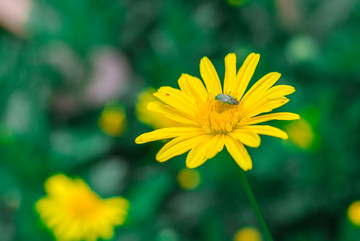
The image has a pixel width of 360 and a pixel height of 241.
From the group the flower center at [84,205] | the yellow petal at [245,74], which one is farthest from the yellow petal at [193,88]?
the flower center at [84,205]

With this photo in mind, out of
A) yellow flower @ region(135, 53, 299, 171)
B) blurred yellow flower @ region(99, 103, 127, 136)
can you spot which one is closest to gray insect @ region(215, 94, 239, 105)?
yellow flower @ region(135, 53, 299, 171)

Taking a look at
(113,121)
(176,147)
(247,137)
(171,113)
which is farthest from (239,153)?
(113,121)

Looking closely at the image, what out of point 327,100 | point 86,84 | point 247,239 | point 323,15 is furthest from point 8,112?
point 323,15

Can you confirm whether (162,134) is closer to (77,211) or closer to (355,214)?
(355,214)

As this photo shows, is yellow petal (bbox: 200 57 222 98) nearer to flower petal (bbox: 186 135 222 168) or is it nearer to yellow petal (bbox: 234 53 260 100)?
yellow petal (bbox: 234 53 260 100)

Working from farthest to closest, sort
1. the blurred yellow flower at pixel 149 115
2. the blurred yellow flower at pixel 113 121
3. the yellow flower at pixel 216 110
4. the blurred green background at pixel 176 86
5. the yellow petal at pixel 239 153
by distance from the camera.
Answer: the blurred yellow flower at pixel 113 121 < the blurred yellow flower at pixel 149 115 < the blurred green background at pixel 176 86 < the yellow flower at pixel 216 110 < the yellow petal at pixel 239 153

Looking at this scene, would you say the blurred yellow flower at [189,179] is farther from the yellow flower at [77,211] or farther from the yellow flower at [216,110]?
the yellow flower at [216,110]
